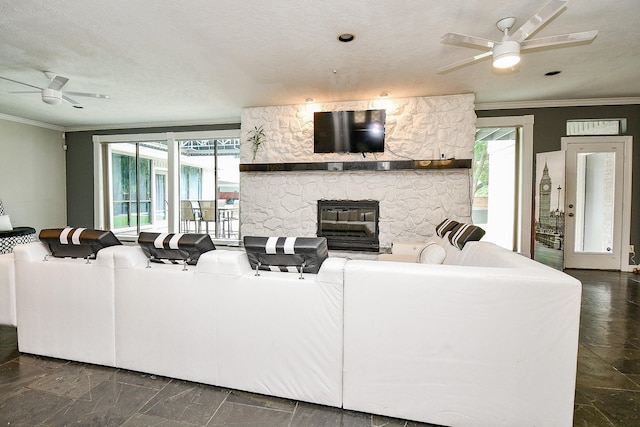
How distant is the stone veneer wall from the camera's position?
4.65 meters

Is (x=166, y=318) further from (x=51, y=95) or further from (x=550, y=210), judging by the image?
(x=550, y=210)

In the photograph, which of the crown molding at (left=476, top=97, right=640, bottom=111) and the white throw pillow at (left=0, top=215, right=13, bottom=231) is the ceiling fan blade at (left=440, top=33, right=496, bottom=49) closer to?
the crown molding at (left=476, top=97, right=640, bottom=111)

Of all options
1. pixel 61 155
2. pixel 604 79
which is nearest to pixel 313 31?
pixel 604 79

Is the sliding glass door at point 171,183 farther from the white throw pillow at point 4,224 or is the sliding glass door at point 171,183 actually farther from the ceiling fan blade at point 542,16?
the ceiling fan blade at point 542,16

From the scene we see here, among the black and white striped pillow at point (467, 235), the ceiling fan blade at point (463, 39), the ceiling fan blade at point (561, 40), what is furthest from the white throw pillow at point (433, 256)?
the ceiling fan blade at point (561, 40)

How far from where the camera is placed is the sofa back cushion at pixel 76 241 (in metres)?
1.88

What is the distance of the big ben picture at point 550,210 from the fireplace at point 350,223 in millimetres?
2371

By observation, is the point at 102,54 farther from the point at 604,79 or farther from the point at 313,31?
the point at 604,79

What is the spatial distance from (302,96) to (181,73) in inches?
64.9

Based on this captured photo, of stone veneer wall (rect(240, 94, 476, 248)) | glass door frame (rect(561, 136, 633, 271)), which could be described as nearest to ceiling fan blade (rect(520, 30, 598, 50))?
stone veneer wall (rect(240, 94, 476, 248))

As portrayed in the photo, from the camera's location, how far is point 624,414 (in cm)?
153

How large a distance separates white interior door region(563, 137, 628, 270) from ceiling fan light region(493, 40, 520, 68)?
3.07m

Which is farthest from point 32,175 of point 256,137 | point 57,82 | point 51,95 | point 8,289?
point 8,289

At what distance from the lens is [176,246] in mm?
1729
